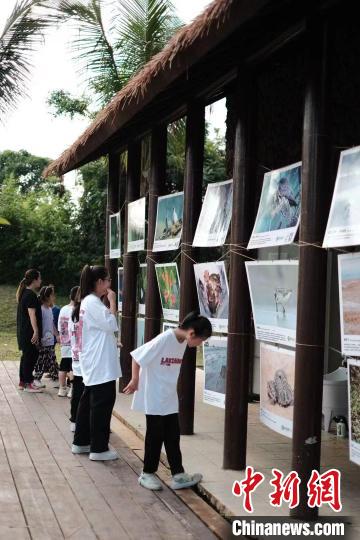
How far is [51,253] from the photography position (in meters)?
26.1

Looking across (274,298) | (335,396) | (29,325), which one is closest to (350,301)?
(274,298)

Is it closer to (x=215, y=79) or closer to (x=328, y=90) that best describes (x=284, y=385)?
(x=328, y=90)

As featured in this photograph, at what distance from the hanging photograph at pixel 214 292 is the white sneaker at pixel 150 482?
149cm

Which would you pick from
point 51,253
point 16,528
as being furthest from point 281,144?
point 51,253

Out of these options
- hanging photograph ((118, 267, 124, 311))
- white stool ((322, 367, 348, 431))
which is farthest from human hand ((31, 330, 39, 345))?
white stool ((322, 367, 348, 431))

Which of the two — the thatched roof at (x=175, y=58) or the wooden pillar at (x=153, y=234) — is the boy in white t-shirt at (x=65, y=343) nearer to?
Result: the wooden pillar at (x=153, y=234)

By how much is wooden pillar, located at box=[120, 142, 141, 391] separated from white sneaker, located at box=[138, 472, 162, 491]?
463cm

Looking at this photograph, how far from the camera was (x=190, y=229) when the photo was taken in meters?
7.84

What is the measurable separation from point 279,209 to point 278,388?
135 centimetres

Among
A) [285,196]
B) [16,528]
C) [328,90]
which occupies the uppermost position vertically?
[328,90]

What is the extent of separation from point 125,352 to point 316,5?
6.67 metres

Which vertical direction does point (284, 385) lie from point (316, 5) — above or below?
below

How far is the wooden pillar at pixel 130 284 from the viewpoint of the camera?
10.8 metres

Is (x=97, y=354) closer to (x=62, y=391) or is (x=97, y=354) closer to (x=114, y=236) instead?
(x=62, y=391)
